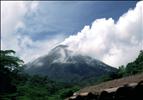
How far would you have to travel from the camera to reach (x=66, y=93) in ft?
117

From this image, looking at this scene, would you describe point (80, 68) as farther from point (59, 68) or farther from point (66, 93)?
point (66, 93)

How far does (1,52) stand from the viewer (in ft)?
168

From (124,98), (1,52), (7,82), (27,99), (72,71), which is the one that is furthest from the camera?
(72,71)

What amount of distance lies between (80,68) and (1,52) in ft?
442

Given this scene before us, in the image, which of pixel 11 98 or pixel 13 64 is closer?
pixel 11 98

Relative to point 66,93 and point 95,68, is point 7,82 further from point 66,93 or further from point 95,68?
point 95,68

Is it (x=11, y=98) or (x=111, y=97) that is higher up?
(x=11, y=98)

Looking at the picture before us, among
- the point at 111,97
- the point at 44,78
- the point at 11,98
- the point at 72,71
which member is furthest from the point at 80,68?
the point at 111,97

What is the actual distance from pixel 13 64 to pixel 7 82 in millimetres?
3184

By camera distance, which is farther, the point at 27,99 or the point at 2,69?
the point at 2,69

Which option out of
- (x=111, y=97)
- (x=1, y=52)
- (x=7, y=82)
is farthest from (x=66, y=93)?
(x=111, y=97)

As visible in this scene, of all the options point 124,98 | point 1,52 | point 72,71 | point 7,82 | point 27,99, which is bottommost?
point 124,98

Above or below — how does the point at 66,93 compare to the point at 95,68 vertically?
below

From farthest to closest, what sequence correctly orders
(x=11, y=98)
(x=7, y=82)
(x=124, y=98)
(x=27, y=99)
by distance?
1. (x=7, y=82)
2. (x=11, y=98)
3. (x=27, y=99)
4. (x=124, y=98)
